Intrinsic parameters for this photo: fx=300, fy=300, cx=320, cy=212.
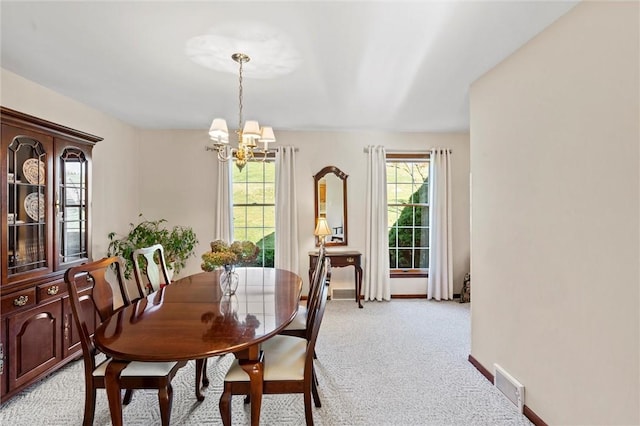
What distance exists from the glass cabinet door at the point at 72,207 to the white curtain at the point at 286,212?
89.1 inches

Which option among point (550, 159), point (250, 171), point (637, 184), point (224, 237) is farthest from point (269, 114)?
point (637, 184)

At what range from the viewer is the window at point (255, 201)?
15.1 feet

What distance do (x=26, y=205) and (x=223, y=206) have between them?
2.24 m

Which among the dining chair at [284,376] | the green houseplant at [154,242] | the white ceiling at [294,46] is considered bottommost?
the dining chair at [284,376]

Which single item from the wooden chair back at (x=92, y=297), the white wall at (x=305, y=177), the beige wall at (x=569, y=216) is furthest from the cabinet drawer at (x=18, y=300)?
the beige wall at (x=569, y=216)

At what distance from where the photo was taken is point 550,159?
183 centimetres

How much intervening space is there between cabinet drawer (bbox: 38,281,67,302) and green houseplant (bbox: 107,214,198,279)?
1.16 meters

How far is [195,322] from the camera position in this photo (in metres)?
1.65

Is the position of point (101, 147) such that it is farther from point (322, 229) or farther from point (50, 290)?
point (322, 229)

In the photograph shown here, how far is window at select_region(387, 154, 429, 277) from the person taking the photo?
4.80 meters

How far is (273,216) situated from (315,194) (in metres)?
0.73

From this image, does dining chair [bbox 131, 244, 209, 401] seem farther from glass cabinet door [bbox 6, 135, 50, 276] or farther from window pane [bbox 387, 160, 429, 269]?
window pane [bbox 387, 160, 429, 269]

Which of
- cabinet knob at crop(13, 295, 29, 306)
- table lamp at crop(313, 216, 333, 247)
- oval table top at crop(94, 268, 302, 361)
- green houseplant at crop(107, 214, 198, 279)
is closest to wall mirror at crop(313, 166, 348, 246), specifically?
table lamp at crop(313, 216, 333, 247)

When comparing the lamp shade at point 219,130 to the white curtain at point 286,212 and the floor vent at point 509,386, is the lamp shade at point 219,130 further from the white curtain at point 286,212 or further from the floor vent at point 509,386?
the floor vent at point 509,386
